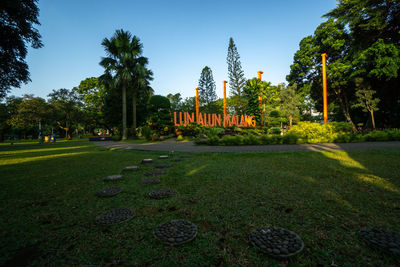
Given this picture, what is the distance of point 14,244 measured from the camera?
4.55ft

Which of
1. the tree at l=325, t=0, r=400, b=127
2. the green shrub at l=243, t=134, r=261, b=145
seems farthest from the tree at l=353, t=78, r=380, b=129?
the green shrub at l=243, t=134, r=261, b=145

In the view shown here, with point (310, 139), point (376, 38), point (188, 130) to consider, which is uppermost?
point (376, 38)

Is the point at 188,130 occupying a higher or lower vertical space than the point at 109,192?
higher

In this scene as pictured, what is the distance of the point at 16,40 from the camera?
9.56 metres

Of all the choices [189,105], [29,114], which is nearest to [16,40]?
[29,114]

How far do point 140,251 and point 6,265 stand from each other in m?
0.91

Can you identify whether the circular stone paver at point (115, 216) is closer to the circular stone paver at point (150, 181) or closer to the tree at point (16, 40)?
the circular stone paver at point (150, 181)

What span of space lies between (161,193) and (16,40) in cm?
1388

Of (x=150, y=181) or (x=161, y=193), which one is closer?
(x=161, y=193)

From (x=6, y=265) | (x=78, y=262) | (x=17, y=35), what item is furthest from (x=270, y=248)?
(x=17, y=35)

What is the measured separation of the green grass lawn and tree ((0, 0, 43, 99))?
11.4 metres

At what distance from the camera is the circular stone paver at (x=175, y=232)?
136cm

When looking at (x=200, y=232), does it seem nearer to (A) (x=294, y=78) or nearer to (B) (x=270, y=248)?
(B) (x=270, y=248)

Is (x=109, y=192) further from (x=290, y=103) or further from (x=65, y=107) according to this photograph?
(x=65, y=107)
